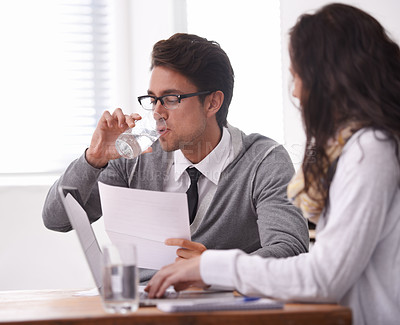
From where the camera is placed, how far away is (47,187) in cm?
303

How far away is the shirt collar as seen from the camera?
69.2 inches

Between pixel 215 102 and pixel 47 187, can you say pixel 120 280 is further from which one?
pixel 47 187

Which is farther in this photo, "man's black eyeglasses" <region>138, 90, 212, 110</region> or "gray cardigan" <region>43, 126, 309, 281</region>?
"man's black eyeglasses" <region>138, 90, 212, 110</region>

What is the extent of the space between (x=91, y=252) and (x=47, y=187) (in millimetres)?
1869

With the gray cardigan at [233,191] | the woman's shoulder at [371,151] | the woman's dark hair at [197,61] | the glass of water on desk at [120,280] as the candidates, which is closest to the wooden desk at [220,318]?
the glass of water on desk at [120,280]

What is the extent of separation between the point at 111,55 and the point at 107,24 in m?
0.18

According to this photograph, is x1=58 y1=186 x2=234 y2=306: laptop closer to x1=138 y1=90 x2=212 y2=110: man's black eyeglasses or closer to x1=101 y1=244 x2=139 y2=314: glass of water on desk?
x1=101 y1=244 x2=139 y2=314: glass of water on desk

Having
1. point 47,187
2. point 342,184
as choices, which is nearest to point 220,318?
point 342,184

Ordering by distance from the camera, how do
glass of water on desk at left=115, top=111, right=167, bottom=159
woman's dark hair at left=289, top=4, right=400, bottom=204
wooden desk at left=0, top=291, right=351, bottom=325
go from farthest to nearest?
glass of water on desk at left=115, top=111, right=167, bottom=159 < woman's dark hair at left=289, top=4, right=400, bottom=204 < wooden desk at left=0, top=291, right=351, bottom=325

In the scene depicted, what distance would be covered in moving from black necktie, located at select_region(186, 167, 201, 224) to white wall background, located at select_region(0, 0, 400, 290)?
124 centimetres

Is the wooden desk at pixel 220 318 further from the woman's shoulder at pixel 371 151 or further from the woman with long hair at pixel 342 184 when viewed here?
the woman's shoulder at pixel 371 151

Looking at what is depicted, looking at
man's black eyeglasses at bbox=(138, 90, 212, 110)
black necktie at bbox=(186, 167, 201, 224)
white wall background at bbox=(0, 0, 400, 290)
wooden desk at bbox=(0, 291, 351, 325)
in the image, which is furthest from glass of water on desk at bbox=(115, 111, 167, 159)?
white wall background at bbox=(0, 0, 400, 290)

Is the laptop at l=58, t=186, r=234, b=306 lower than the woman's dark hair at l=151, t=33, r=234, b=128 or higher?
lower

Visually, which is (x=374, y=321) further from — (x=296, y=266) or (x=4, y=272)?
(x=4, y=272)
